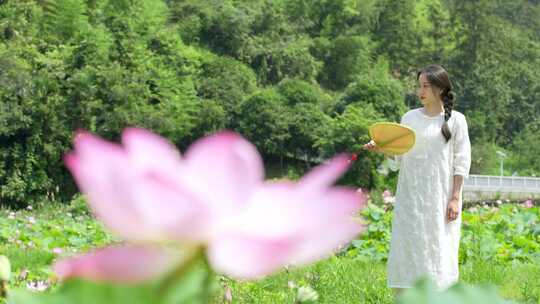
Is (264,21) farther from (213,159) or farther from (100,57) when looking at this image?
(213,159)

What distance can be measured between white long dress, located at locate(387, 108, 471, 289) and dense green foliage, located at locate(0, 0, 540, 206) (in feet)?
33.8

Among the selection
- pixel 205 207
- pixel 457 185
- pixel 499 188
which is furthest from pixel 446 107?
pixel 499 188

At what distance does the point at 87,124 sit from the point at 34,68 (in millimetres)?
1508

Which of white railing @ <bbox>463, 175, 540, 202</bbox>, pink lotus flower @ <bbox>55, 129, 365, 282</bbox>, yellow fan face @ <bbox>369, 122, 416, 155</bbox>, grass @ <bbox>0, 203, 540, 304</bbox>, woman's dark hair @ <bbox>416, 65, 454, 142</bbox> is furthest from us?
white railing @ <bbox>463, 175, 540, 202</bbox>

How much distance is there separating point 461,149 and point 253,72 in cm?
1828

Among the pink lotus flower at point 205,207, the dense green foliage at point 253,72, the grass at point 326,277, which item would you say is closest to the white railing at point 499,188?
the dense green foliage at point 253,72

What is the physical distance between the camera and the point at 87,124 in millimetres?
13250

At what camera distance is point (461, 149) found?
2324 millimetres

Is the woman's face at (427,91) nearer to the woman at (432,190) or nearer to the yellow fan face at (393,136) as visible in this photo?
the woman at (432,190)

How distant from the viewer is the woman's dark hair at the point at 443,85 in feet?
7.38

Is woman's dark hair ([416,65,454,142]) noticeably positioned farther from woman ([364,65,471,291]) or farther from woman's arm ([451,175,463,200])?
woman's arm ([451,175,463,200])

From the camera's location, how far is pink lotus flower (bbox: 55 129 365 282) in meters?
0.16

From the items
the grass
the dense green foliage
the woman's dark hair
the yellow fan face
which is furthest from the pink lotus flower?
the dense green foliage

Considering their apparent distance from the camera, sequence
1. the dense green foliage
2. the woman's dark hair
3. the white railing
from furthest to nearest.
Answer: the dense green foliage, the white railing, the woman's dark hair
